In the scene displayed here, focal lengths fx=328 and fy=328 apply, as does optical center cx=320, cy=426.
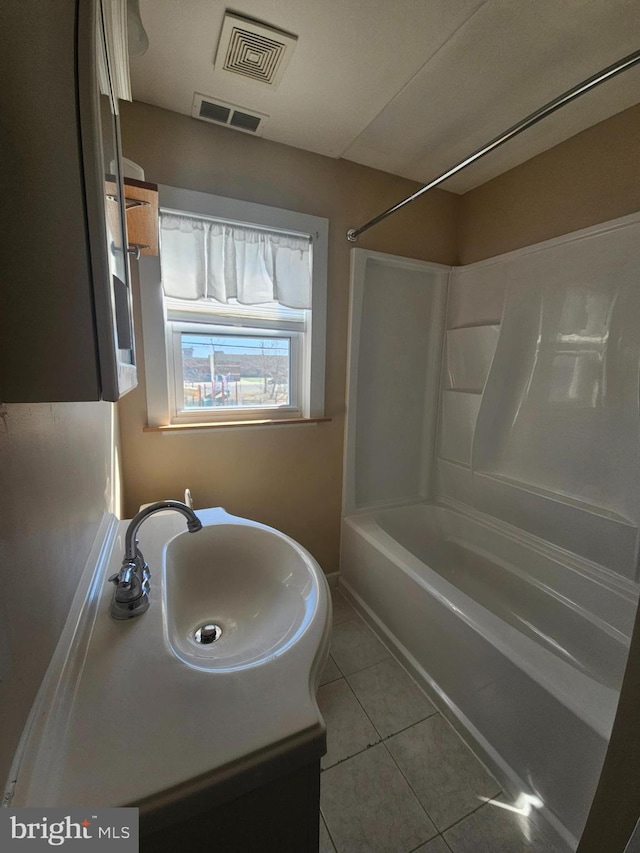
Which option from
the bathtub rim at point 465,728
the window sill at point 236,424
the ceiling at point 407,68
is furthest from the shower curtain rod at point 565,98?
the bathtub rim at point 465,728

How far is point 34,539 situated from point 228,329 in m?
1.28

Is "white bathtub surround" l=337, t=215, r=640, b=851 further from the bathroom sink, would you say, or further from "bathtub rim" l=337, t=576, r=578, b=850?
the bathroom sink

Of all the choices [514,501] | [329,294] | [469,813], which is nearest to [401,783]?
[469,813]

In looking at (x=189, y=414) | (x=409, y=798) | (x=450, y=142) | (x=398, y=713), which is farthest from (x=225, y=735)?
(x=450, y=142)

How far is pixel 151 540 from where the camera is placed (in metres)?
1.03

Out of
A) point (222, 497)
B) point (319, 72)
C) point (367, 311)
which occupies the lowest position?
point (222, 497)

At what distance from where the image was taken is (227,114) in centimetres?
133

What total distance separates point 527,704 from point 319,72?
85.4 inches

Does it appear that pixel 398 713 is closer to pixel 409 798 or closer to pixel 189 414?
pixel 409 798

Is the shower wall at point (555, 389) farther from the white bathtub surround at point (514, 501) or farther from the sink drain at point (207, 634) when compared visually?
the sink drain at point (207, 634)

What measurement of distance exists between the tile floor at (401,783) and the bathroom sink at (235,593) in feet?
2.22

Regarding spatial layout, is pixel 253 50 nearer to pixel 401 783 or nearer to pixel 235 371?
pixel 235 371

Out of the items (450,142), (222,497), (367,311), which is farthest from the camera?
(367,311)

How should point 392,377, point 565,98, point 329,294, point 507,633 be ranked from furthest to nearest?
point 392,377 < point 329,294 < point 507,633 < point 565,98
